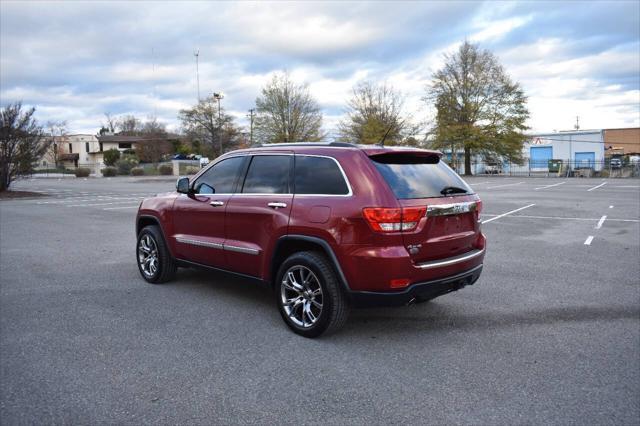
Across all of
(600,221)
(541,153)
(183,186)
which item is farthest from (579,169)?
(183,186)

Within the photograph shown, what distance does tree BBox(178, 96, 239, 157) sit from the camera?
6988cm

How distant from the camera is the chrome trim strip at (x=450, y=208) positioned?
4211mm

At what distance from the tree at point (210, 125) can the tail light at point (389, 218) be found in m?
67.0

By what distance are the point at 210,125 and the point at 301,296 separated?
68.9 m

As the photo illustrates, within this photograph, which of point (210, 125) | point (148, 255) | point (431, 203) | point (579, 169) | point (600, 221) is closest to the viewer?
point (431, 203)

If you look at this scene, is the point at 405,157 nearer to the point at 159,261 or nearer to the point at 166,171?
the point at 159,261

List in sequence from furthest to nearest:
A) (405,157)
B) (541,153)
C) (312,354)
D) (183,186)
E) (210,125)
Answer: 1. (210,125)
2. (541,153)
3. (183,186)
4. (405,157)
5. (312,354)

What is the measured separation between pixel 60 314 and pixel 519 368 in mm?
4408

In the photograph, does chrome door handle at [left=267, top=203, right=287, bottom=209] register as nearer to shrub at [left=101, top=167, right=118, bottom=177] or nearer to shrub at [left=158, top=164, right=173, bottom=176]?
shrub at [left=158, top=164, right=173, bottom=176]

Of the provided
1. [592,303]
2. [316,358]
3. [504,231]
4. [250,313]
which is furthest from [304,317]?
[504,231]

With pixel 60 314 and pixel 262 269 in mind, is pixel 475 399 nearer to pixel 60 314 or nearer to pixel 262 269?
pixel 262 269

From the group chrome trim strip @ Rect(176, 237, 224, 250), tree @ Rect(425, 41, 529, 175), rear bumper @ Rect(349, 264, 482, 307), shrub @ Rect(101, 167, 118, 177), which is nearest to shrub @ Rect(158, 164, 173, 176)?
shrub @ Rect(101, 167, 118, 177)

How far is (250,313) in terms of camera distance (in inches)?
205

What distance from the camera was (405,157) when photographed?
4621 mm
